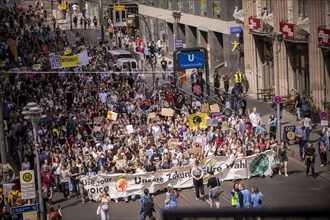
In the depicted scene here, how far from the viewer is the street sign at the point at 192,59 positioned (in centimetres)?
4181

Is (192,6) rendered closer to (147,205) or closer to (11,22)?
(11,22)

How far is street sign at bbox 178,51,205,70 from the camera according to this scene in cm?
4181

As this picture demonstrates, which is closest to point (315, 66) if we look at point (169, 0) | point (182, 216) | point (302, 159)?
point (302, 159)

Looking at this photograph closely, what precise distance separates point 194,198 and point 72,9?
59821 millimetres

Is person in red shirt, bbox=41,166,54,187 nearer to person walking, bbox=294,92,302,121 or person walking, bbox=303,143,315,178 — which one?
person walking, bbox=303,143,315,178

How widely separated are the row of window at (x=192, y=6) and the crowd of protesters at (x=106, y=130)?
11558mm

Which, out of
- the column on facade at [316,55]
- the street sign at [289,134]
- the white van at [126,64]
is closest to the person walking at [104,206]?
the street sign at [289,134]

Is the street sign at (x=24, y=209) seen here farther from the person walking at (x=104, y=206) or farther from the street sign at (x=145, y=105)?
the street sign at (x=145, y=105)

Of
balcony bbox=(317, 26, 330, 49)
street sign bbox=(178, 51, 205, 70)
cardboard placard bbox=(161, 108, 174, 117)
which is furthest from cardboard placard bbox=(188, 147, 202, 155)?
street sign bbox=(178, 51, 205, 70)


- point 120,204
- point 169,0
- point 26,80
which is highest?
point 169,0

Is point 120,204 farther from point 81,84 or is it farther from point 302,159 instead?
point 81,84

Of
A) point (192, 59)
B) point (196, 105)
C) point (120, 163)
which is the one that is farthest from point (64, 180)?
point (192, 59)

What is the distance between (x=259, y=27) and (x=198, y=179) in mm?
21637

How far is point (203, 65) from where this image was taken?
137 ft
